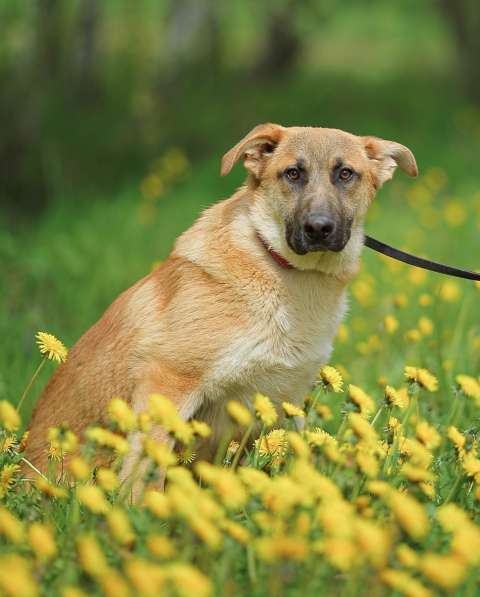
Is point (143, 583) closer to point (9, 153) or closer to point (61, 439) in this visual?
point (61, 439)

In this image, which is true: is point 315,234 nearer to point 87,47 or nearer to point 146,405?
point 146,405

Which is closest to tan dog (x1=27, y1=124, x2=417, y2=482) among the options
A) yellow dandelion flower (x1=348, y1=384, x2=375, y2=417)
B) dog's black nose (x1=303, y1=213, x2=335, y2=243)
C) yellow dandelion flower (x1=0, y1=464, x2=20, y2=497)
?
dog's black nose (x1=303, y1=213, x2=335, y2=243)

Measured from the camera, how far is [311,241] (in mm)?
3664

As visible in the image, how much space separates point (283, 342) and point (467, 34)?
12916 mm

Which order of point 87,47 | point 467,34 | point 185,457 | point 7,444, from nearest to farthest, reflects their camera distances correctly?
1. point 185,457
2. point 7,444
3. point 87,47
4. point 467,34

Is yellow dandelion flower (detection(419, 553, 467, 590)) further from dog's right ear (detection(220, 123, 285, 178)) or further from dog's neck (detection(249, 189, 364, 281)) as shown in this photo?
dog's right ear (detection(220, 123, 285, 178))

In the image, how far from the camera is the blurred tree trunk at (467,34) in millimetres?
14778

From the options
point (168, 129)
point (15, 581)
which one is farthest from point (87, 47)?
point (15, 581)

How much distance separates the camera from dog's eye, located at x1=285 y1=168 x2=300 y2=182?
152 inches

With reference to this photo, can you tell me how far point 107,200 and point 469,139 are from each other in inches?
225

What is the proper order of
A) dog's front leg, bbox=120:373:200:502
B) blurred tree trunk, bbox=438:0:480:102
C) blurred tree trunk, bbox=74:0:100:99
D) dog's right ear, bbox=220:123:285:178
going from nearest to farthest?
dog's front leg, bbox=120:373:200:502 → dog's right ear, bbox=220:123:285:178 → blurred tree trunk, bbox=74:0:100:99 → blurred tree trunk, bbox=438:0:480:102

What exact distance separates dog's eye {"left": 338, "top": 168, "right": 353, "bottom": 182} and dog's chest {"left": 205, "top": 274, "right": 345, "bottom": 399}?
0.46 m

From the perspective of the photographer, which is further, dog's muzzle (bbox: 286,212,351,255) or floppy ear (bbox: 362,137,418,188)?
floppy ear (bbox: 362,137,418,188)

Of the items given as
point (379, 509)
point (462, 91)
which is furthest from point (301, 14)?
point (379, 509)
